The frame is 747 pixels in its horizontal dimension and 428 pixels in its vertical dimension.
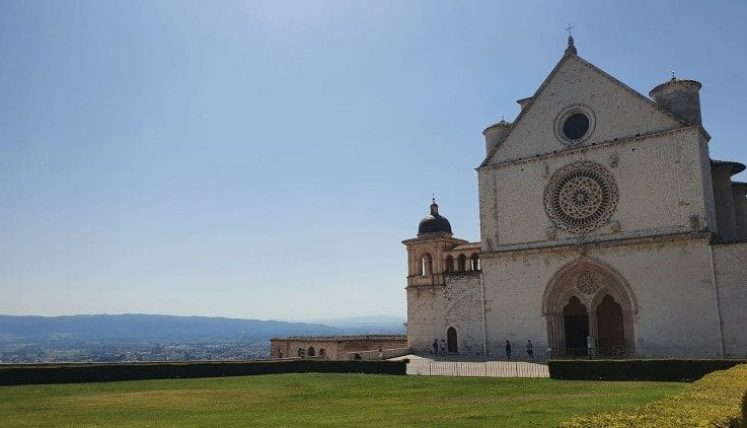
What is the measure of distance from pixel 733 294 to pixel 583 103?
12.7m

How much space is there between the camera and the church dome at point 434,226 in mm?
44812

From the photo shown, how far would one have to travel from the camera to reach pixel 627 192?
3375 centimetres

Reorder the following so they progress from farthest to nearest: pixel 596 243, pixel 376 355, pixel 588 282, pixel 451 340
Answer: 1. pixel 451 340
2. pixel 376 355
3. pixel 588 282
4. pixel 596 243

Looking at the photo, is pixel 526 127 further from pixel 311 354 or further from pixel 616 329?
pixel 311 354

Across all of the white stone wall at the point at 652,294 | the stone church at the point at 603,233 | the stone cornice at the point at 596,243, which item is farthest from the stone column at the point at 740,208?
the white stone wall at the point at 652,294

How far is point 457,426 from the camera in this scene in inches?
551

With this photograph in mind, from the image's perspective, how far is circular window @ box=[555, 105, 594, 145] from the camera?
35.6 metres

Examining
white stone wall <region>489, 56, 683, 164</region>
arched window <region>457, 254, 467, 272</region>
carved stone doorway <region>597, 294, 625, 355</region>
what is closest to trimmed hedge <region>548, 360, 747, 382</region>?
carved stone doorway <region>597, 294, 625, 355</region>

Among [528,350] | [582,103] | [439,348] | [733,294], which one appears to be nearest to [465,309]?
[439,348]

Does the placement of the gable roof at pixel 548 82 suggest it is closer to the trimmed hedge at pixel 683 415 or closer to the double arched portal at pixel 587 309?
the double arched portal at pixel 587 309

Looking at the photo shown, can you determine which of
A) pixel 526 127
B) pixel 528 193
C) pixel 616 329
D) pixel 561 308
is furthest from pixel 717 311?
pixel 526 127

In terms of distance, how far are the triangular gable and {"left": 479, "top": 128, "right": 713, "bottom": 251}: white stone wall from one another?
701 millimetres

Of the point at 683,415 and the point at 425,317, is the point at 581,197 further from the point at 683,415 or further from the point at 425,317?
the point at 683,415

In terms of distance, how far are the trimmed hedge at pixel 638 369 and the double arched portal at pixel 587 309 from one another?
855 cm
